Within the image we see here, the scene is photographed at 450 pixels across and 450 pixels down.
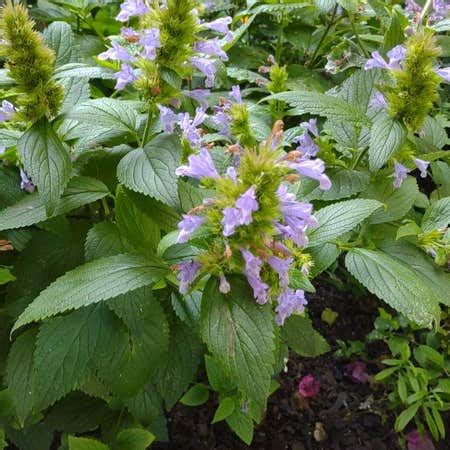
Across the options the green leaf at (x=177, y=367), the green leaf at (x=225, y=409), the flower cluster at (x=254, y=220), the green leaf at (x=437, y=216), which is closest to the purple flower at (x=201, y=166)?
the flower cluster at (x=254, y=220)

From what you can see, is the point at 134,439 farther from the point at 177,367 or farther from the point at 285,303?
the point at 285,303

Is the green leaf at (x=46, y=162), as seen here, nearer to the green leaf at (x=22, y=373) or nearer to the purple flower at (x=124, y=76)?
the purple flower at (x=124, y=76)

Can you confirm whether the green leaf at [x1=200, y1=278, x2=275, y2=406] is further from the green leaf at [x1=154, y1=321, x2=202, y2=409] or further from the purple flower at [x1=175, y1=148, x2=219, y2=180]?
the green leaf at [x1=154, y1=321, x2=202, y2=409]

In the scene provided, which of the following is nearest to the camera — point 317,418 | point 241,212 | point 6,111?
point 241,212

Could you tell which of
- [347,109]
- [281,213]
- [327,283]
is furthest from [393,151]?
[327,283]

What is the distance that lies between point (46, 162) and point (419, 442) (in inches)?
56.9

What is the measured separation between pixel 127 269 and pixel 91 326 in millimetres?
234

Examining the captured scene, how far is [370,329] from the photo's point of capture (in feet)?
6.75

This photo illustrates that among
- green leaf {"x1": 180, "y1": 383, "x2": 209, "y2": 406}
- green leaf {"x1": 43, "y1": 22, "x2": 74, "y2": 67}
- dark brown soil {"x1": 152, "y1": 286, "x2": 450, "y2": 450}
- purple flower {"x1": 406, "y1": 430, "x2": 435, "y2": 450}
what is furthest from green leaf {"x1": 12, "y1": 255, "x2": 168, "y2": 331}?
purple flower {"x1": 406, "y1": 430, "x2": 435, "y2": 450}

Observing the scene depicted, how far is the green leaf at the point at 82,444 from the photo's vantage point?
1132 millimetres

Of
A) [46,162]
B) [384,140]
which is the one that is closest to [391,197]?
[384,140]

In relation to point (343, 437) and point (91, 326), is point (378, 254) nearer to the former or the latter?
point (91, 326)

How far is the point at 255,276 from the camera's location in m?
0.74

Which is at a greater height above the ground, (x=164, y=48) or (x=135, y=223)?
(x=164, y=48)
